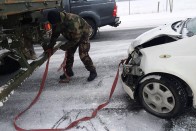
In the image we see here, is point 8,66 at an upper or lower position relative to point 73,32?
lower

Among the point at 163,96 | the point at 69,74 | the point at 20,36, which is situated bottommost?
the point at 69,74

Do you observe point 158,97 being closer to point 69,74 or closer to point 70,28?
point 70,28

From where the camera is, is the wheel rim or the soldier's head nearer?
the wheel rim

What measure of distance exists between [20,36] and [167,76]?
113 inches

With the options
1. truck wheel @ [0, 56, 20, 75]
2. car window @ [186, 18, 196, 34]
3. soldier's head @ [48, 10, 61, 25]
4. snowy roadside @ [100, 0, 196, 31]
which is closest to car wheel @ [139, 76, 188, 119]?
car window @ [186, 18, 196, 34]

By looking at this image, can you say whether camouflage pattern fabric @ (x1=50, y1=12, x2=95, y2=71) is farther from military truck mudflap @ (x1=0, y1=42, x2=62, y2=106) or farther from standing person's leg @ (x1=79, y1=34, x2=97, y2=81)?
military truck mudflap @ (x1=0, y1=42, x2=62, y2=106)

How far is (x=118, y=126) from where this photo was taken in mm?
3604

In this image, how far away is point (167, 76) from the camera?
11.6 ft

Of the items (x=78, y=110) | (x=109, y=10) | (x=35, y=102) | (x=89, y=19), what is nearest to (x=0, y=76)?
(x=35, y=102)

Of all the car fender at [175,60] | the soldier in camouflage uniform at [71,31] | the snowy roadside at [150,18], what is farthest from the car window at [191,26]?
the snowy roadside at [150,18]

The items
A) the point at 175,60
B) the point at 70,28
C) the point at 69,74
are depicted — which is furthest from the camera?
the point at 69,74

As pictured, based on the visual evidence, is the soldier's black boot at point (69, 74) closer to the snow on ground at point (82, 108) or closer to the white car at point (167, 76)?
the snow on ground at point (82, 108)

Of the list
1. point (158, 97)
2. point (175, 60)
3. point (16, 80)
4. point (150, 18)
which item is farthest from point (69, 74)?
point (150, 18)

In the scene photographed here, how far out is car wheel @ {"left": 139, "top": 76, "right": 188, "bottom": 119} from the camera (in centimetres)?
345
